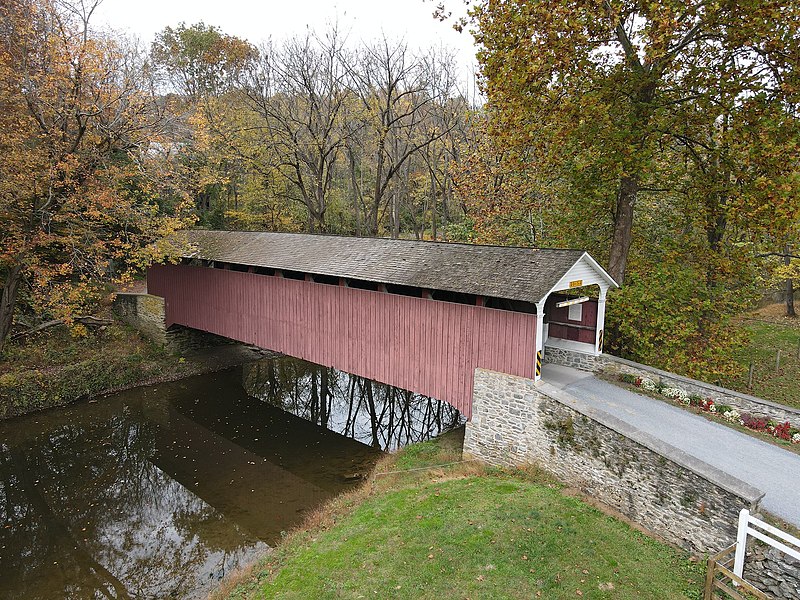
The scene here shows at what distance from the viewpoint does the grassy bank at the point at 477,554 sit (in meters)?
5.96

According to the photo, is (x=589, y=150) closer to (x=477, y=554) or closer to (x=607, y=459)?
(x=607, y=459)

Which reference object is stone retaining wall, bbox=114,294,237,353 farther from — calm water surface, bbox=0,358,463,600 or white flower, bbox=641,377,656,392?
white flower, bbox=641,377,656,392

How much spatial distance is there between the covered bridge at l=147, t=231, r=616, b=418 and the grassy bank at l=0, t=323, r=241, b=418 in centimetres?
342

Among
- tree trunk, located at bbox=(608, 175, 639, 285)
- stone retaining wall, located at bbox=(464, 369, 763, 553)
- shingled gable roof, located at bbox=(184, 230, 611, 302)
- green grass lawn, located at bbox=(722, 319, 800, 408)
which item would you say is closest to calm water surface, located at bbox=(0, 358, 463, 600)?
stone retaining wall, located at bbox=(464, 369, 763, 553)

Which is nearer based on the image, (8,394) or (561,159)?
(561,159)

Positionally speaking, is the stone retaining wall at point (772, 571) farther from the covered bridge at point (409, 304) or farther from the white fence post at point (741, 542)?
the covered bridge at point (409, 304)

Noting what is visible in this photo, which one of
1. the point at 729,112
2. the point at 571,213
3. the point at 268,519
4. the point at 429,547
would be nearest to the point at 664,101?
the point at 729,112

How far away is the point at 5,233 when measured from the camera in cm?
1445

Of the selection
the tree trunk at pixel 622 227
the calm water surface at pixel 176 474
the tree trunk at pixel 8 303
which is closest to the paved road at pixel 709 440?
the tree trunk at pixel 622 227

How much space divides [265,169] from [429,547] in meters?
21.1

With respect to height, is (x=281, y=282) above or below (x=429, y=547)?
above

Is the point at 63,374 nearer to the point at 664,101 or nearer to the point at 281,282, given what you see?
the point at 281,282

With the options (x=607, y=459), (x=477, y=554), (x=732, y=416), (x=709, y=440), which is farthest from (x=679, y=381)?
(x=477, y=554)

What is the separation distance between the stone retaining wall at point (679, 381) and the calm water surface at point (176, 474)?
5.14 metres
